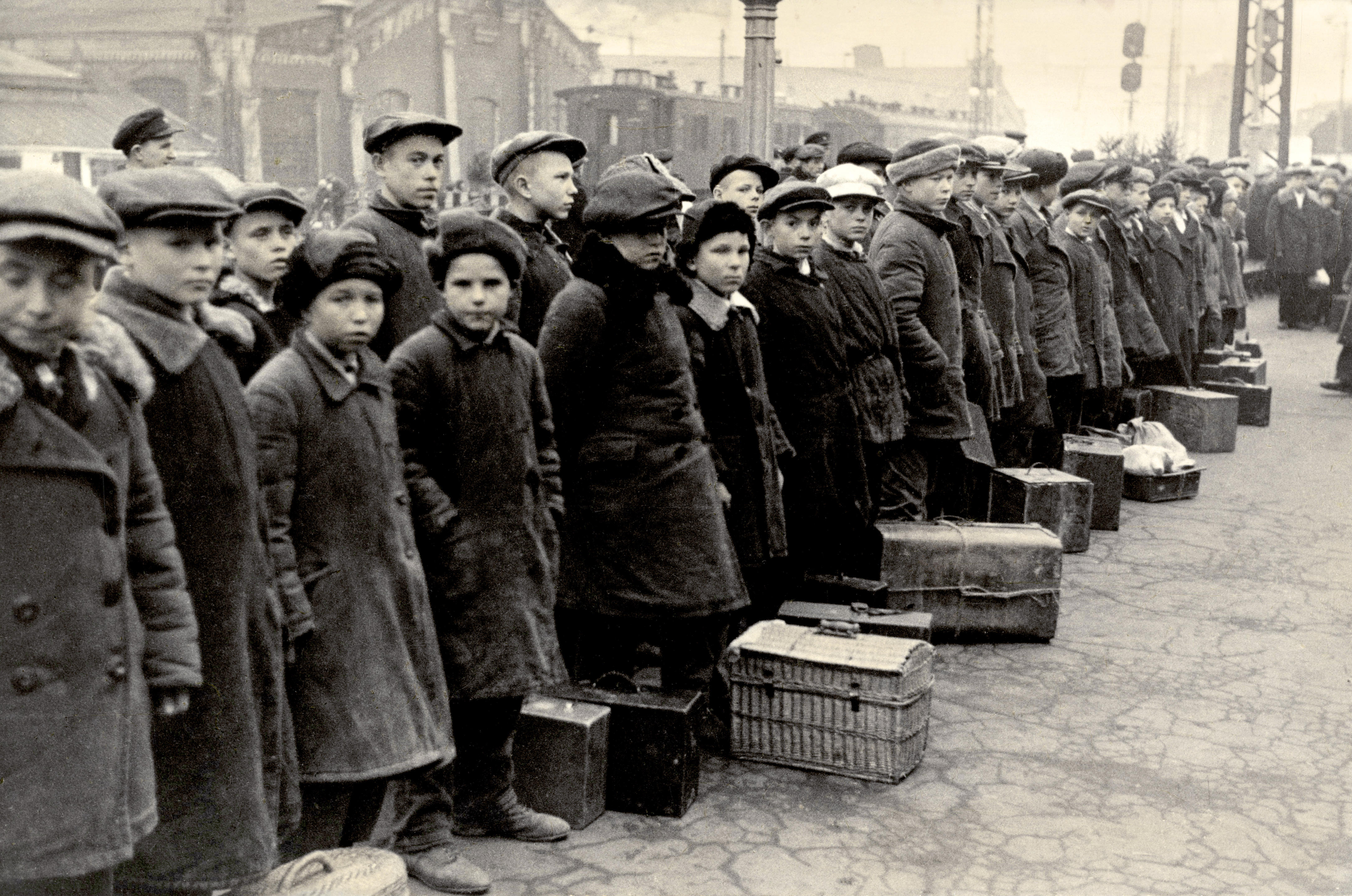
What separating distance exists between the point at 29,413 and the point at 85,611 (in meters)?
0.39

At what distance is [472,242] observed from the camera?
4.04 meters

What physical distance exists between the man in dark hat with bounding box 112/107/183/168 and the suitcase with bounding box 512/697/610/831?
3.58m

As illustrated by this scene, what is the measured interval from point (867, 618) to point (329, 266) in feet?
9.83

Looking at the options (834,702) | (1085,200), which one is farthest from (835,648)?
(1085,200)

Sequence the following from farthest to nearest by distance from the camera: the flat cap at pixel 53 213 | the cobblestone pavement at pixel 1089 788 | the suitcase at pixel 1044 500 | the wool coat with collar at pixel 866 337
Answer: the suitcase at pixel 1044 500 → the wool coat with collar at pixel 866 337 → the cobblestone pavement at pixel 1089 788 → the flat cap at pixel 53 213

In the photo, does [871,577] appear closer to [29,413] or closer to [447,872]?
[447,872]

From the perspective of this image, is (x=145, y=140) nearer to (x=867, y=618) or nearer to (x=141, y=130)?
(x=141, y=130)

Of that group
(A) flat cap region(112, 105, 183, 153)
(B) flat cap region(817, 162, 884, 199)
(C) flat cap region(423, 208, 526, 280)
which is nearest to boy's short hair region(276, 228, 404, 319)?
(C) flat cap region(423, 208, 526, 280)

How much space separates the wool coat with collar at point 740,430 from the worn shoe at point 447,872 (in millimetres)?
1669

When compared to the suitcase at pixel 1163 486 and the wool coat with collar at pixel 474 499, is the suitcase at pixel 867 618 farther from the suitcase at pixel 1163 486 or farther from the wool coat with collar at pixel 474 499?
the suitcase at pixel 1163 486

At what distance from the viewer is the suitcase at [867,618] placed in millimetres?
5730

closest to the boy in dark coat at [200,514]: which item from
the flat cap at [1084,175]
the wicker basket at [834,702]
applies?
the wicker basket at [834,702]

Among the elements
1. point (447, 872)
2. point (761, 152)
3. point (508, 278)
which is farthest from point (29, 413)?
point (761, 152)

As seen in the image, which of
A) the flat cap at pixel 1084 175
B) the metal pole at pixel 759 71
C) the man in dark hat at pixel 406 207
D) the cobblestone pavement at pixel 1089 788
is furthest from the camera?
the flat cap at pixel 1084 175
